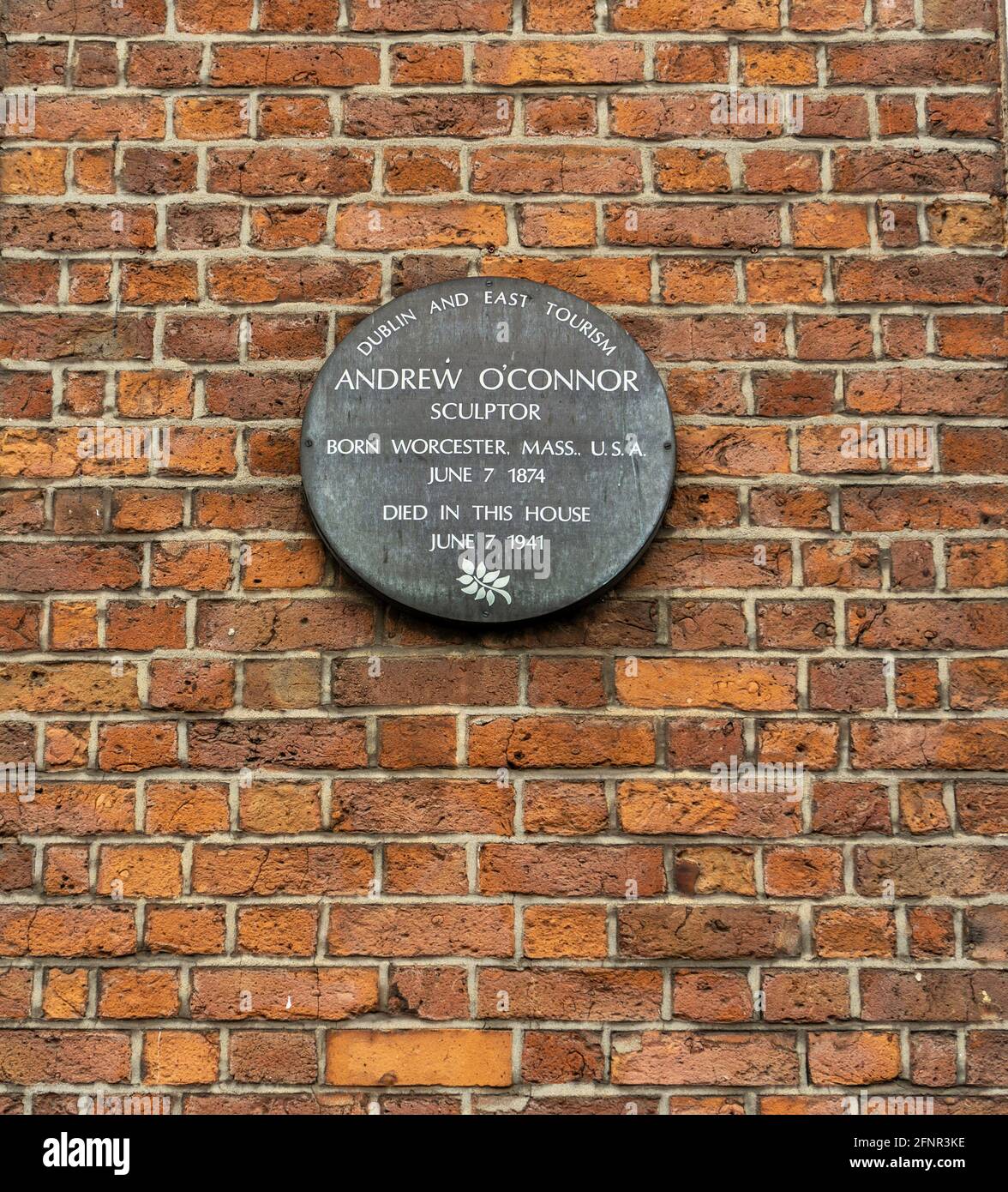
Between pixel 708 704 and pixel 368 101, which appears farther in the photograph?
pixel 368 101

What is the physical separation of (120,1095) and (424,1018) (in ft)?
1.64

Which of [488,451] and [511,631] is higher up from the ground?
[488,451]

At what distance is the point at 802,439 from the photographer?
2418 mm

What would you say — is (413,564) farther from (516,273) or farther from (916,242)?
(916,242)

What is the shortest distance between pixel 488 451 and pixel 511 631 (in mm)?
304

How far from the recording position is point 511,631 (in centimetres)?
236

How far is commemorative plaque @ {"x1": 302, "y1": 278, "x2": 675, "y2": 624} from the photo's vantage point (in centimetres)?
232

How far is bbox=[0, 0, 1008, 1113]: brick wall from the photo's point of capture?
7.41ft

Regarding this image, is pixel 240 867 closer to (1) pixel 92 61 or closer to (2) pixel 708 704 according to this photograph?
(2) pixel 708 704

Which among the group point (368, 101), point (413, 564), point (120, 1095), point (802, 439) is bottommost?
point (120, 1095)

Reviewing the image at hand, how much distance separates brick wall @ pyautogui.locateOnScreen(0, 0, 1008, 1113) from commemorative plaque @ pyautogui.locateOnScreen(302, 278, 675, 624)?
77 mm

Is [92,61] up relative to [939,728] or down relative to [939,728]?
up

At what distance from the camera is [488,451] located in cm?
236

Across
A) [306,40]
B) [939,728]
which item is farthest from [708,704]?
[306,40]
